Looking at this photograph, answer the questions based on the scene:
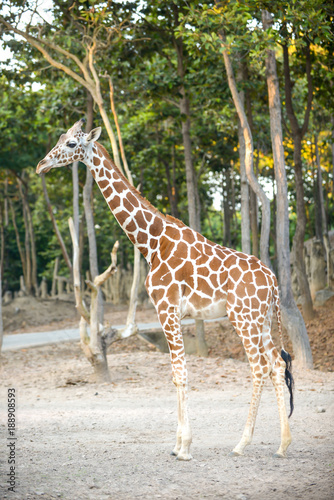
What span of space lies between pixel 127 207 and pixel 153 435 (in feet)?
8.14

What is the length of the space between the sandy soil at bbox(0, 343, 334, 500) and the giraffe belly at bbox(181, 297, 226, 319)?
1296mm

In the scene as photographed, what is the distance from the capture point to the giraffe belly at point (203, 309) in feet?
17.7

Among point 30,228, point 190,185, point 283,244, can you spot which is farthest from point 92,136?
point 30,228

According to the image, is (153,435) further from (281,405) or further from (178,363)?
(281,405)

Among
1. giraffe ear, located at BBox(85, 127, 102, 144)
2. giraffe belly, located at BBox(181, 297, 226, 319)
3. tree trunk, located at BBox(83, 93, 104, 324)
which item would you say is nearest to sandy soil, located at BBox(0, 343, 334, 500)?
giraffe belly, located at BBox(181, 297, 226, 319)

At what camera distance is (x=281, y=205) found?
973 centimetres

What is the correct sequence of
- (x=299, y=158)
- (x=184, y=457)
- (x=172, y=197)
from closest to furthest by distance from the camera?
1. (x=184, y=457)
2. (x=299, y=158)
3. (x=172, y=197)

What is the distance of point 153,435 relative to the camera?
19.8ft

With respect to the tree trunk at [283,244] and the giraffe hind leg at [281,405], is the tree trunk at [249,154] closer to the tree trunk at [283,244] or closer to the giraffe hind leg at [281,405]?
the tree trunk at [283,244]

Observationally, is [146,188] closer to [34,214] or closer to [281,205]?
[34,214]

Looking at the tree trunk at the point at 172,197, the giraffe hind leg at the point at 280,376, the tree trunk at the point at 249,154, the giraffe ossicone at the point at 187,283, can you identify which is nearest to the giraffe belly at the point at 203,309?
the giraffe ossicone at the point at 187,283

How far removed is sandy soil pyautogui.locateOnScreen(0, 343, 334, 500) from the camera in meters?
4.27

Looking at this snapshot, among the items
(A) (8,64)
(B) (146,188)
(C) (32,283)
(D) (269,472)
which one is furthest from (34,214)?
(D) (269,472)

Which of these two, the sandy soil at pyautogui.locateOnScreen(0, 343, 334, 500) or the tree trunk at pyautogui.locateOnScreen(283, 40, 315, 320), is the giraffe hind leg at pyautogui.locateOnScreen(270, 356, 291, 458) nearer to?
the sandy soil at pyautogui.locateOnScreen(0, 343, 334, 500)
